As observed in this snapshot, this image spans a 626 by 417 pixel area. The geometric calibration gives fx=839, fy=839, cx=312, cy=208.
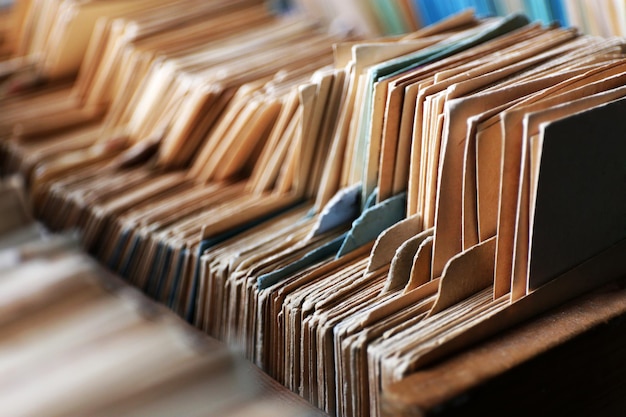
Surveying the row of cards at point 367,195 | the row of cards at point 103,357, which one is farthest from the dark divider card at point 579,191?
the row of cards at point 103,357

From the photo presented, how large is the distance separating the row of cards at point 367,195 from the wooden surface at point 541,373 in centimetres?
3

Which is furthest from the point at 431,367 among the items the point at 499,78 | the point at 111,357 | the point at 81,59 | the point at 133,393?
the point at 81,59

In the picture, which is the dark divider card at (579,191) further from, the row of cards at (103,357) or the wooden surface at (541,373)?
the row of cards at (103,357)

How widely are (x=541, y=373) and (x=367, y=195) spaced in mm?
515

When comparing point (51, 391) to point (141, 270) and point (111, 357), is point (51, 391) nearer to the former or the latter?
point (111, 357)

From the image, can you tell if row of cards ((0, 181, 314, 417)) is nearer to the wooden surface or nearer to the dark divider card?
the wooden surface

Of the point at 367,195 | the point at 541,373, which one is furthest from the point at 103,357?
the point at 541,373

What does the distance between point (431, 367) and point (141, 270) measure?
34.9 inches

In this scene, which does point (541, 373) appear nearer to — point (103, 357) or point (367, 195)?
point (367, 195)

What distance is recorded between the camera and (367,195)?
153 centimetres

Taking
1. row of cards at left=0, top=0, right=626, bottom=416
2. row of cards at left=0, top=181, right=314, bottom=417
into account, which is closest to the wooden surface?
row of cards at left=0, top=0, right=626, bottom=416

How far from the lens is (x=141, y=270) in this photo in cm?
183

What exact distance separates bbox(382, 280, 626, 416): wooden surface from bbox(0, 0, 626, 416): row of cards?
32mm

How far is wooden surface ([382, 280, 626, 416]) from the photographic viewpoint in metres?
1.06
